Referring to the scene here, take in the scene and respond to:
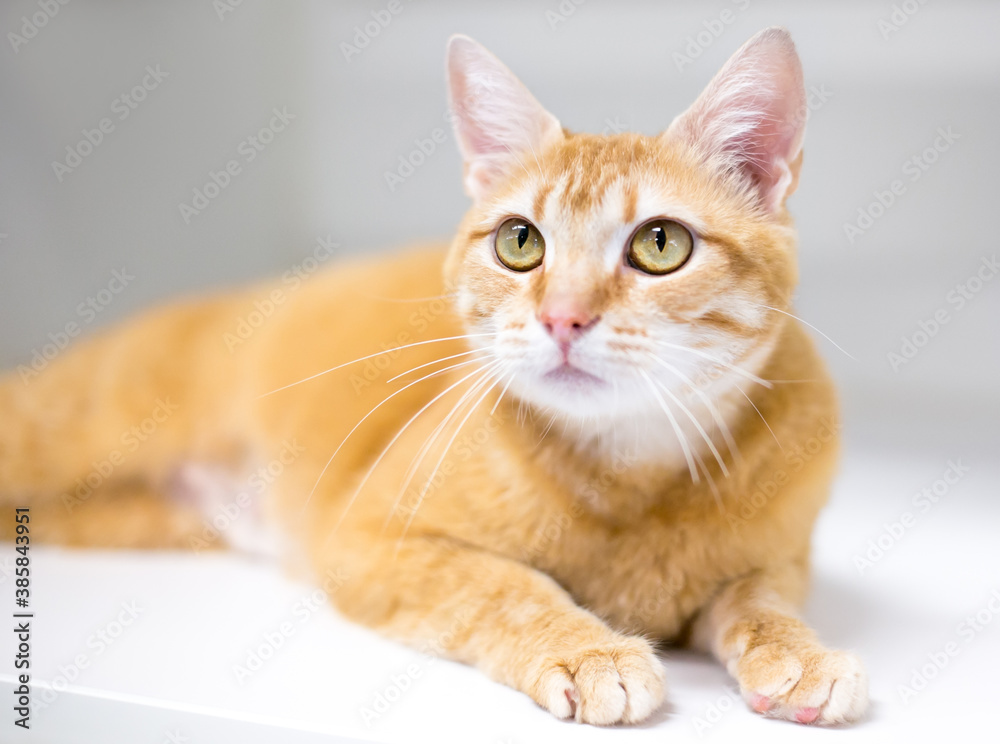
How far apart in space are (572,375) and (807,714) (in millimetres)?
479

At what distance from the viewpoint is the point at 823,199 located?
214 centimetres

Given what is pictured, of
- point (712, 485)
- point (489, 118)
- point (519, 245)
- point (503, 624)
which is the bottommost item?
point (503, 624)

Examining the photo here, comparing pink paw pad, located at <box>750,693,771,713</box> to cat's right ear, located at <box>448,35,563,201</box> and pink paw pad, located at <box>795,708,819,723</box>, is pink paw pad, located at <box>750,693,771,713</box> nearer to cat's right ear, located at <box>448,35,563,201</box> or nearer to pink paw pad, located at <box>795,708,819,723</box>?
pink paw pad, located at <box>795,708,819,723</box>

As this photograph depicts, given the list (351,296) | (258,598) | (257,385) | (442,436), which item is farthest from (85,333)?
(442,436)

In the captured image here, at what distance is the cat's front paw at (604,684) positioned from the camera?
1.00 meters

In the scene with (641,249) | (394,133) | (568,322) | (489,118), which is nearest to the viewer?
(568,322)

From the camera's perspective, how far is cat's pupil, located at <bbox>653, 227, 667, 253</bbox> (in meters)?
1.10

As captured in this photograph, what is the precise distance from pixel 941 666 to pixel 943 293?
1.24m

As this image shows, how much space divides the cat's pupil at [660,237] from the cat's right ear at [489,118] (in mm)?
273

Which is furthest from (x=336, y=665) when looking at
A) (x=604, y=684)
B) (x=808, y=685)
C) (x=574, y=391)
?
(x=808, y=685)

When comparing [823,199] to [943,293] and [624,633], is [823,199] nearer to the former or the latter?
[943,293]

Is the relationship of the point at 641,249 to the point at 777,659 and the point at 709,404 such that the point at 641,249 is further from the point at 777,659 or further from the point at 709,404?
the point at 777,659

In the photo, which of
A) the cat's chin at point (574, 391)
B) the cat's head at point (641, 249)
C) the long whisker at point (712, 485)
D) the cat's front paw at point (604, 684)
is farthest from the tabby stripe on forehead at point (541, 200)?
the cat's front paw at point (604, 684)

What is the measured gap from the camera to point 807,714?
101cm
